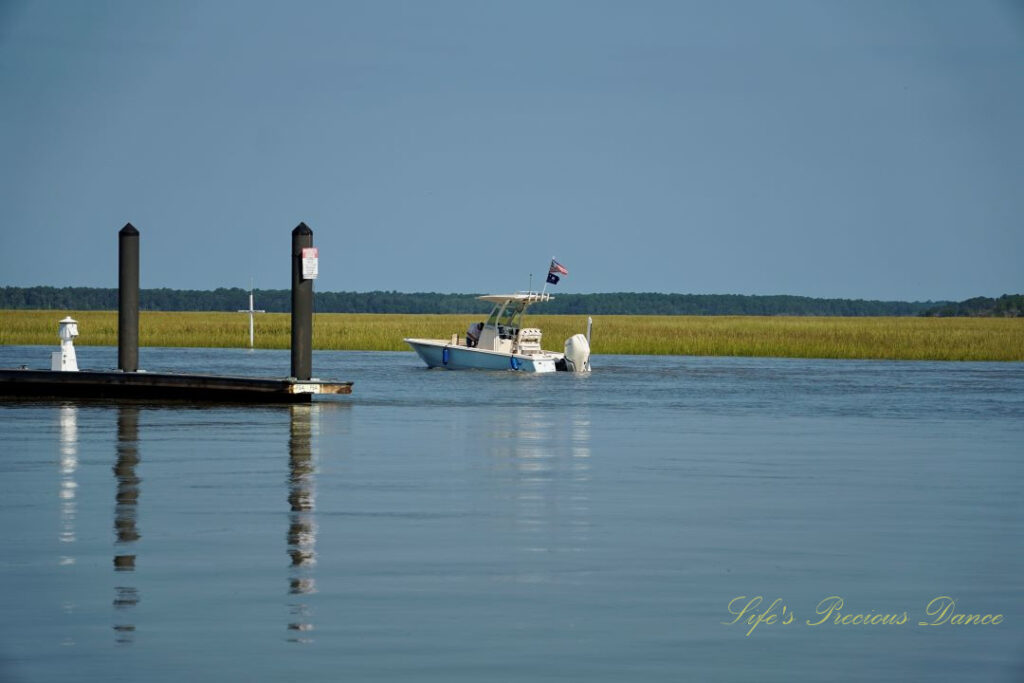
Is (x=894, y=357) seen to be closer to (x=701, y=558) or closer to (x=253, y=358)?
(x=253, y=358)

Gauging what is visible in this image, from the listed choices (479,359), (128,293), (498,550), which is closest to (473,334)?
(479,359)

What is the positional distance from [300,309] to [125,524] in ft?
58.0

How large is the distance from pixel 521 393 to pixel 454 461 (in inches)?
760

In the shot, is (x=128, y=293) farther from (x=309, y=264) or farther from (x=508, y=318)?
(x=508, y=318)

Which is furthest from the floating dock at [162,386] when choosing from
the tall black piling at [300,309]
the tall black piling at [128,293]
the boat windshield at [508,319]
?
the boat windshield at [508,319]

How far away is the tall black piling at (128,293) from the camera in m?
34.0

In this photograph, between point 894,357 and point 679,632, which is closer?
point 679,632

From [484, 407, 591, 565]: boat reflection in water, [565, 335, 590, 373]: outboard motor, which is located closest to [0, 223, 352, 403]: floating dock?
[484, 407, 591, 565]: boat reflection in water

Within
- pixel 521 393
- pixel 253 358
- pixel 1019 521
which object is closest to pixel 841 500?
pixel 1019 521

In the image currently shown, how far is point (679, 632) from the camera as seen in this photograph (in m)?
10.7

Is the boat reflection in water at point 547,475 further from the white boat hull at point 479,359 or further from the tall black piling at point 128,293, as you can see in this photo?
the white boat hull at point 479,359

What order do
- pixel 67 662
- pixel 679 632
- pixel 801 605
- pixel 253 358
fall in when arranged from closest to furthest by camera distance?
pixel 67 662, pixel 679 632, pixel 801 605, pixel 253 358

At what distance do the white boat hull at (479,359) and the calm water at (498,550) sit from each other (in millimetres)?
23738

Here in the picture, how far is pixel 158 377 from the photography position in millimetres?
32969
